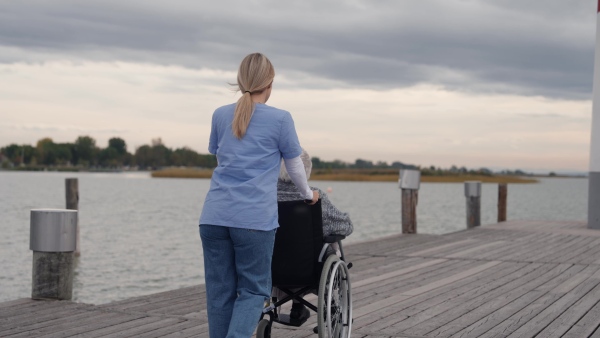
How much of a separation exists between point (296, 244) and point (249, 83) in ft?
3.02

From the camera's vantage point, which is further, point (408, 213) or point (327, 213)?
point (408, 213)

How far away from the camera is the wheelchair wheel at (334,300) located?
419 cm

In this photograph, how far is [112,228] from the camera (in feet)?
98.0

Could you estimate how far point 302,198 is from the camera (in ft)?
14.0

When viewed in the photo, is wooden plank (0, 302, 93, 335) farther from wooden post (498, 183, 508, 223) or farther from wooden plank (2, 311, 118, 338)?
wooden post (498, 183, 508, 223)

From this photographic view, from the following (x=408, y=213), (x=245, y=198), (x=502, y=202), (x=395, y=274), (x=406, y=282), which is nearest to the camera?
(x=245, y=198)

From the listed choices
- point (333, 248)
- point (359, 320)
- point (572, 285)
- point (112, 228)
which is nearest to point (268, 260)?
point (333, 248)

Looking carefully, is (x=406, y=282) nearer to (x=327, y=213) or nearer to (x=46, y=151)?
(x=327, y=213)

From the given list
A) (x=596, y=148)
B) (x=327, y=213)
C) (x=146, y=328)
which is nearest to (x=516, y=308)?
(x=327, y=213)

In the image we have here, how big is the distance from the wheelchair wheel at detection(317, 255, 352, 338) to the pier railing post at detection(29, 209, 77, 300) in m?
2.44

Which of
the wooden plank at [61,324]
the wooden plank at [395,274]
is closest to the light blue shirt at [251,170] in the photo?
the wooden plank at [61,324]

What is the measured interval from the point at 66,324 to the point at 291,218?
188 centimetres

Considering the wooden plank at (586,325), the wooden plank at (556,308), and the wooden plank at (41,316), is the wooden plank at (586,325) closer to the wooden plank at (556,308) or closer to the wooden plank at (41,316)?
the wooden plank at (556,308)

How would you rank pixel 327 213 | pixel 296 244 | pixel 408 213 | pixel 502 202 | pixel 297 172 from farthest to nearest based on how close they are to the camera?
pixel 502 202
pixel 408 213
pixel 327 213
pixel 296 244
pixel 297 172
